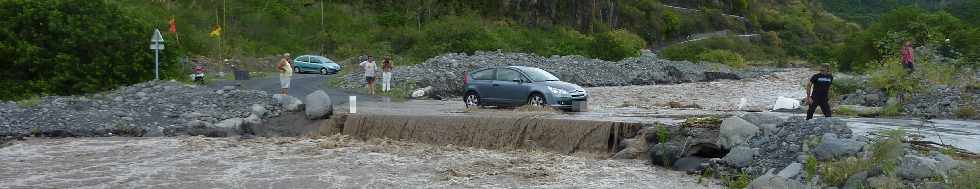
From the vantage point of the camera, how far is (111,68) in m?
26.9

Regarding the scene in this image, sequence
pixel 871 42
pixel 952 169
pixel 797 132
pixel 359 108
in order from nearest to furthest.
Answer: pixel 952 169 < pixel 797 132 < pixel 359 108 < pixel 871 42

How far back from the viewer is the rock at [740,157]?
13867mm

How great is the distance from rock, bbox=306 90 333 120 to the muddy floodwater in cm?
191

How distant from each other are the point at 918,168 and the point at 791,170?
196 cm

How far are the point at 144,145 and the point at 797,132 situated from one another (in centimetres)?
1391

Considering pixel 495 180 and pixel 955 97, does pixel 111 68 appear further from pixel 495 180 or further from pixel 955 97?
pixel 955 97

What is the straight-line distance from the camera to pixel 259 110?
22656 millimetres

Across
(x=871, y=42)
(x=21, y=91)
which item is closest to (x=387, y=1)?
(x=871, y=42)

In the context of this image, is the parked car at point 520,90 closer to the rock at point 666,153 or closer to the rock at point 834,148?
the rock at point 666,153

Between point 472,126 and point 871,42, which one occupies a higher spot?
point 871,42

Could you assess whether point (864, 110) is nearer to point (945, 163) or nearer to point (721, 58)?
point (945, 163)

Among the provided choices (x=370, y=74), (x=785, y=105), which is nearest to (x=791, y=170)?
(x=785, y=105)

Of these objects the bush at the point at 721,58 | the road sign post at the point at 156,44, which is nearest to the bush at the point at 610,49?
the bush at the point at 721,58

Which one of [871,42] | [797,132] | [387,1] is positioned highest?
[387,1]
